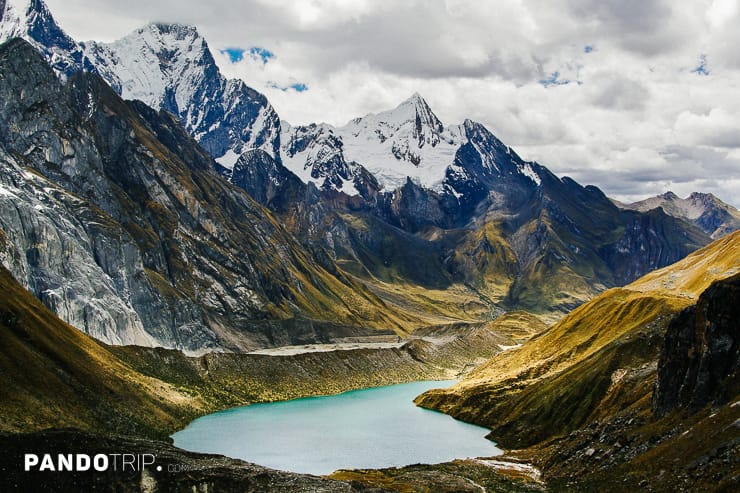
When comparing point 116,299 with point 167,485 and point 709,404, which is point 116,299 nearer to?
point 167,485

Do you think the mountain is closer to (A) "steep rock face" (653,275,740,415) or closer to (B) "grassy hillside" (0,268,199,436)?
(A) "steep rock face" (653,275,740,415)

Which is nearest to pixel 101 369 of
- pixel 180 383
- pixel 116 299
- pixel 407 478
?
pixel 180 383

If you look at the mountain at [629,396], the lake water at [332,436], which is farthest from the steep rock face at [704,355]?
the lake water at [332,436]

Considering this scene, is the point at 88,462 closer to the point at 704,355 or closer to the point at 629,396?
the point at 704,355

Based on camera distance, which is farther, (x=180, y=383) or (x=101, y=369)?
(x=180, y=383)

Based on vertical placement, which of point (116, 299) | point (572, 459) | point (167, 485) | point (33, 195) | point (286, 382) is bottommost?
point (572, 459)

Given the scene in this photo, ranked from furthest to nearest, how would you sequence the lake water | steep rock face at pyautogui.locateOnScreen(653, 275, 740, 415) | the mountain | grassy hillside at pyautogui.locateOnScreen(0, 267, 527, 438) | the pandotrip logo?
1. the lake water
2. grassy hillside at pyautogui.locateOnScreen(0, 267, 527, 438)
3. steep rock face at pyautogui.locateOnScreen(653, 275, 740, 415)
4. the mountain
5. the pandotrip logo

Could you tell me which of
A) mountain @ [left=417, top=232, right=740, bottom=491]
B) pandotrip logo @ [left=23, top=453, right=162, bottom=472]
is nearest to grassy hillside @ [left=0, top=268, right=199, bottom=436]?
pandotrip logo @ [left=23, top=453, right=162, bottom=472]
